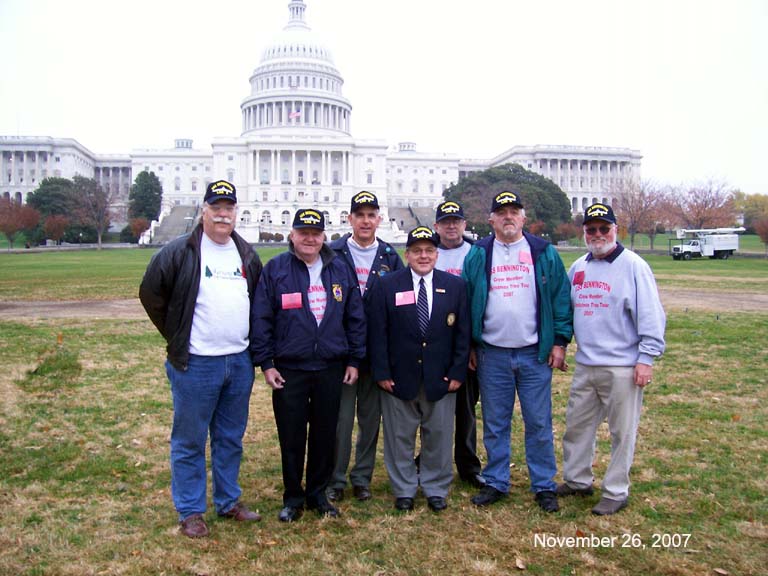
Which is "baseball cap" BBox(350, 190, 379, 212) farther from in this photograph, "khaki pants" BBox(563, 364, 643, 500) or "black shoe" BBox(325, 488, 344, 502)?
"black shoe" BBox(325, 488, 344, 502)

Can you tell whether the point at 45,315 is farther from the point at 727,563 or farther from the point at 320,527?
the point at 727,563

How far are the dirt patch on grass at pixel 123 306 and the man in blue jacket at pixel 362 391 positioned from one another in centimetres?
1252

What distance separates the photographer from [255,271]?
6051 millimetres

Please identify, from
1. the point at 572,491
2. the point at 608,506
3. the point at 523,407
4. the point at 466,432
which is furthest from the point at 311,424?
the point at 608,506

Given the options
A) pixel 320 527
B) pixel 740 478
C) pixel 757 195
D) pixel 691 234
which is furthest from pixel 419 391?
pixel 757 195

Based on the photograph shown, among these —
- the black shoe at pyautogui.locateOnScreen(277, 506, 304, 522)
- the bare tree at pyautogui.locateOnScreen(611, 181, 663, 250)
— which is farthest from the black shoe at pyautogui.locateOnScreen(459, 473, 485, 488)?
the bare tree at pyautogui.locateOnScreen(611, 181, 663, 250)

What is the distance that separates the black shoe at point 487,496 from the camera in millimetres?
6117

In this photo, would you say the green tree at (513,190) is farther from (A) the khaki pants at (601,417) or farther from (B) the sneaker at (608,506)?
(B) the sneaker at (608,506)

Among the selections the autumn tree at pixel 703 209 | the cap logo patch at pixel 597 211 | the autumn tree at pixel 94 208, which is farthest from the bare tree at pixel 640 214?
the cap logo patch at pixel 597 211

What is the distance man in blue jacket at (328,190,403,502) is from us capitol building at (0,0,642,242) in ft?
296

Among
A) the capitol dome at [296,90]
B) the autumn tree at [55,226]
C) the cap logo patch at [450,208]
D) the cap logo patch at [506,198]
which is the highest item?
the capitol dome at [296,90]

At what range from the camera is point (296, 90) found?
11431 cm

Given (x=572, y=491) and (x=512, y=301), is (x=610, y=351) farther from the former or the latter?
(x=572, y=491)

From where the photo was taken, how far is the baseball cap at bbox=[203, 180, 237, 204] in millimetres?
5699
